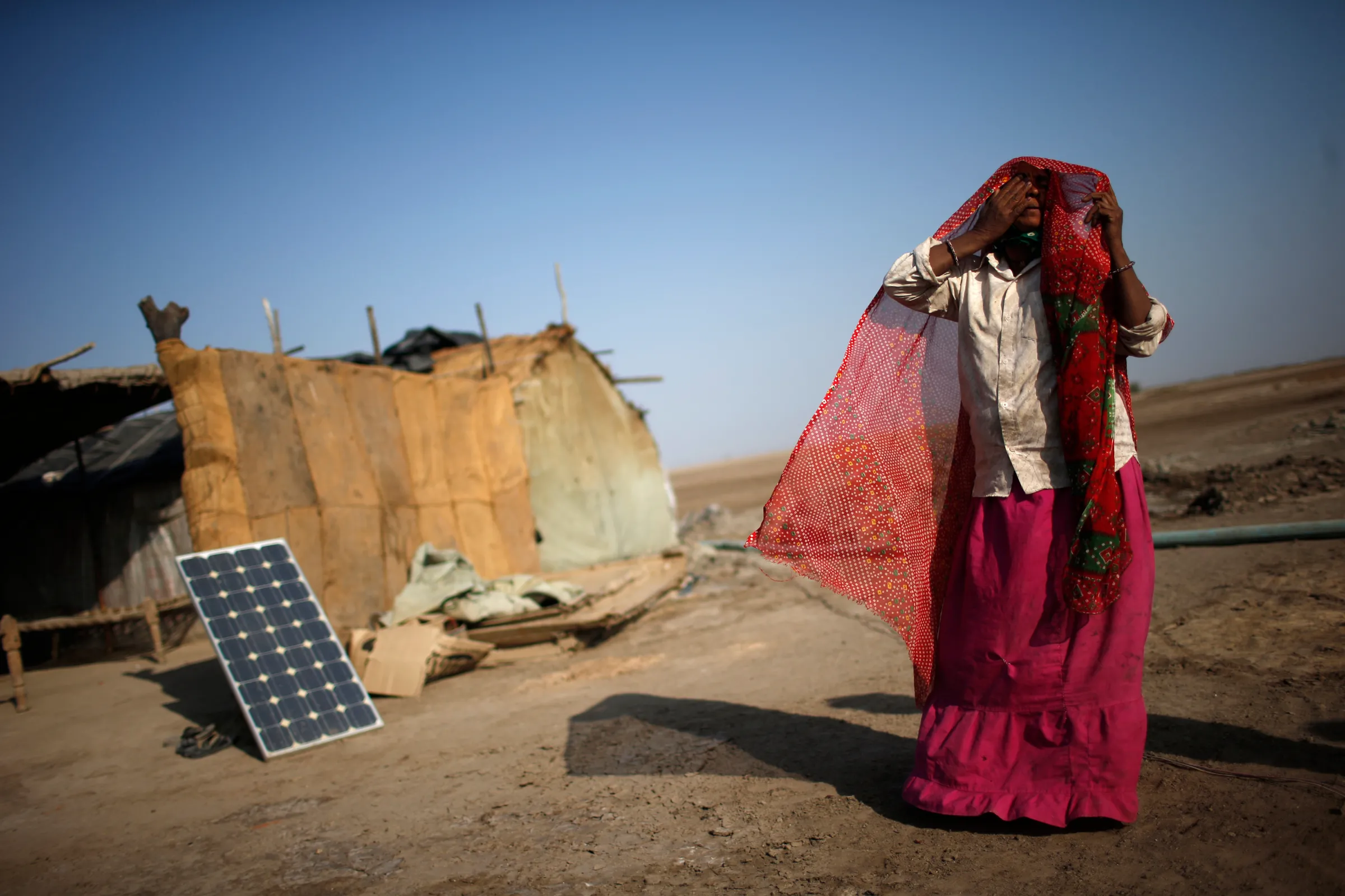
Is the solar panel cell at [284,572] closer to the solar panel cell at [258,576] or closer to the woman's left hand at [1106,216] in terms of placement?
the solar panel cell at [258,576]

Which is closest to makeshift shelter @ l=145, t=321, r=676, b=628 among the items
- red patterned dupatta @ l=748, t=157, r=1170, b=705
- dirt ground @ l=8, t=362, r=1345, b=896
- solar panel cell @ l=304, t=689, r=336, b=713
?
dirt ground @ l=8, t=362, r=1345, b=896

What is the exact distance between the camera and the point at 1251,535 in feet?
16.9

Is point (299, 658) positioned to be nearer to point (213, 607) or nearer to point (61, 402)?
point (213, 607)

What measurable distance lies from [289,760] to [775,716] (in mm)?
2771

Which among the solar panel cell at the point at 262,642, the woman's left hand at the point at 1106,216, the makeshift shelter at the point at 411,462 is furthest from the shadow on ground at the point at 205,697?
the woman's left hand at the point at 1106,216

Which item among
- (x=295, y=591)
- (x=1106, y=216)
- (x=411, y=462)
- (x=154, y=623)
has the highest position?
(x=1106, y=216)

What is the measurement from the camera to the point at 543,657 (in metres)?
6.70

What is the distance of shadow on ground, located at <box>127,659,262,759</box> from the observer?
521cm

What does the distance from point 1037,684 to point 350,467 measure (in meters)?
6.31

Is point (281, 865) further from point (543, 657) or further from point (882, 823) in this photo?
point (543, 657)

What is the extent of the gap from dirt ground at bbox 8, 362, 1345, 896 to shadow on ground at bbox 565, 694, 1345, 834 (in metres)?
0.01

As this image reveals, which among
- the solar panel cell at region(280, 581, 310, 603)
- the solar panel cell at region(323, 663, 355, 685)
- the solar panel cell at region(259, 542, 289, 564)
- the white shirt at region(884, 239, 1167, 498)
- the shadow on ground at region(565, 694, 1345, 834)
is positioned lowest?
the shadow on ground at region(565, 694, 1345, 834)

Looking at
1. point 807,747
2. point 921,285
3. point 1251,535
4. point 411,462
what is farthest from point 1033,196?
point 411,462

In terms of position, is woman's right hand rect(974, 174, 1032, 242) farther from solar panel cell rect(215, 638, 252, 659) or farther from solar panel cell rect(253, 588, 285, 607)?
solar panel cell rect(253, 588, 285, 607)
